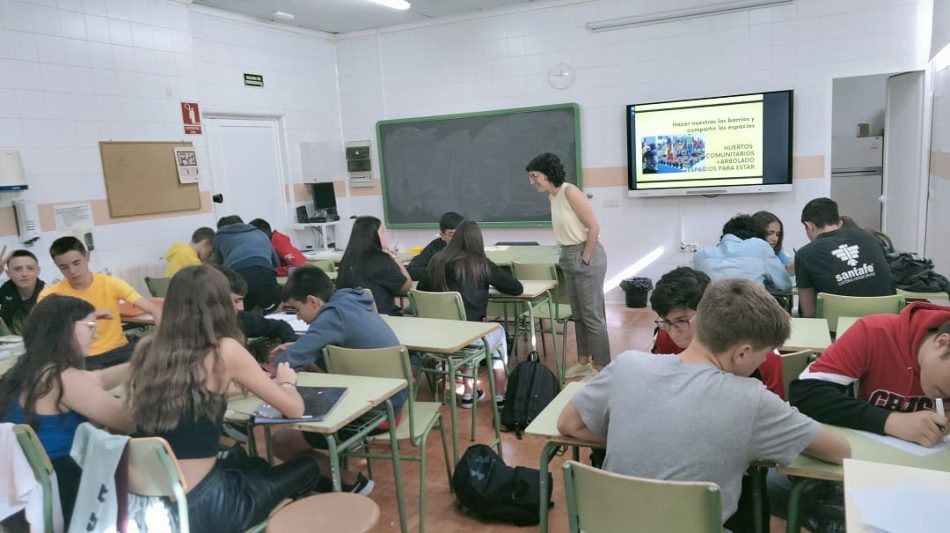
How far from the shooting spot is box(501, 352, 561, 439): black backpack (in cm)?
379

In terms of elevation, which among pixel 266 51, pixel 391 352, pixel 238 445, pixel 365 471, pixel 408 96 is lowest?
pixel 365 471

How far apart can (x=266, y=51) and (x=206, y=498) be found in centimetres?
613

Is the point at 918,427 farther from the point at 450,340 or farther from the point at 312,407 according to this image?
the point at 450,340

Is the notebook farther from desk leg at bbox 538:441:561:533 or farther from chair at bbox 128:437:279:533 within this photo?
desk leg at bbox 538:441:561:533

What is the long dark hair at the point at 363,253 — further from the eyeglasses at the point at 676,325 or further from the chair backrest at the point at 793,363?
the chair backrest at the point at 793,363

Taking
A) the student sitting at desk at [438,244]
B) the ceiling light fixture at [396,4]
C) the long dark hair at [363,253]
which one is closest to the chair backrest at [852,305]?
the student sitting at desk at [438,244]

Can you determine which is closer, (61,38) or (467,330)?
(467,330)

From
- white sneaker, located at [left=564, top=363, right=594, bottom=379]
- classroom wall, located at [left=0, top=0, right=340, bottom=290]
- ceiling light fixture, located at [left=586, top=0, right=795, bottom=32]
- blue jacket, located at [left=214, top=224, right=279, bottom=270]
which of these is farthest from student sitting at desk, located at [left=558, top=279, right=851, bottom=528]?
ceiling light fixture, located at [left=586, top=0, right=795, bottom=32]

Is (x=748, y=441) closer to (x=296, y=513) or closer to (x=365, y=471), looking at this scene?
(x=296, y=513)

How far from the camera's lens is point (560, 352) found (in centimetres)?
536

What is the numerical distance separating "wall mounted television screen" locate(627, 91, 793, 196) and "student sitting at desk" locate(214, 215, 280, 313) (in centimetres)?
382

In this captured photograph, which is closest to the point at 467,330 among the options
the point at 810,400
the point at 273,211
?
the point at 810,400

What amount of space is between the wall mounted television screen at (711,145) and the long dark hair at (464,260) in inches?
119

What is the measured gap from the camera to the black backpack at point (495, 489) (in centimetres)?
282
